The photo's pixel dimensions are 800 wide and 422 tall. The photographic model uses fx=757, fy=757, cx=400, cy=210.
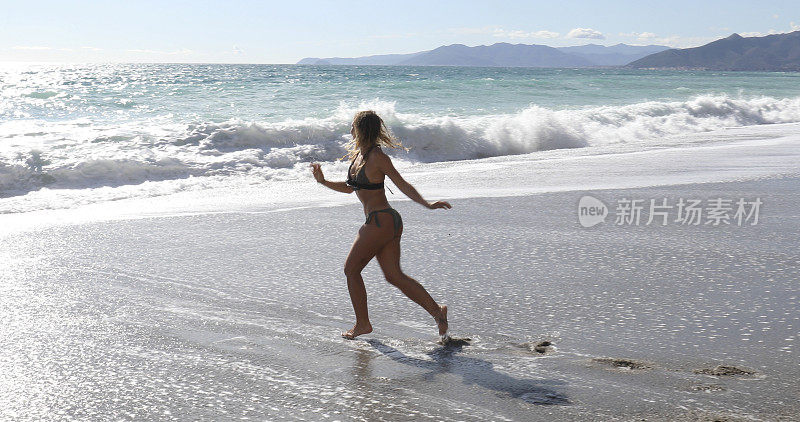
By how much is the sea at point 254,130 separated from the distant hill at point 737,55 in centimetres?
14288

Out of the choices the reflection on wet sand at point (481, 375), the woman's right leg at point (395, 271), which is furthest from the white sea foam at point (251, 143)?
the reflection on wet sand at point (481, 375)

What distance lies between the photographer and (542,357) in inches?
153

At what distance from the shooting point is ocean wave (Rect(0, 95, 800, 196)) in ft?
39.1

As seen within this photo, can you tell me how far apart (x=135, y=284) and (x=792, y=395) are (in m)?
4.13

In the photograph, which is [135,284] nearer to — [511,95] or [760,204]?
[760,204]

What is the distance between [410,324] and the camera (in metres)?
4.49

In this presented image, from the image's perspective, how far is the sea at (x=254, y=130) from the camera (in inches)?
463

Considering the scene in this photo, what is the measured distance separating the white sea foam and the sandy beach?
4.83m

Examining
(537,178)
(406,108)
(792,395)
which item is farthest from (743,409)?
Answer: (406,108)

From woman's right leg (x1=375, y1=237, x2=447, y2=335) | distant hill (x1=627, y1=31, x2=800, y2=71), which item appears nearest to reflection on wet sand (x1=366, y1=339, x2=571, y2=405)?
woman's right leg (x1=375, y1=237, x2=447, y2=335)

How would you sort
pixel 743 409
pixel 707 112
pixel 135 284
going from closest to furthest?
pixel 743 409 < pixel 135 284 < pixel 707 112

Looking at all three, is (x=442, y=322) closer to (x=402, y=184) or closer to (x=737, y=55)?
(x=402, y=184)

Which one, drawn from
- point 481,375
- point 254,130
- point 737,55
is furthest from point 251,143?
point 737,55

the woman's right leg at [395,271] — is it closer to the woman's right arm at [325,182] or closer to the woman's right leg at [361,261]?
the woman's right leg at [361,261]
